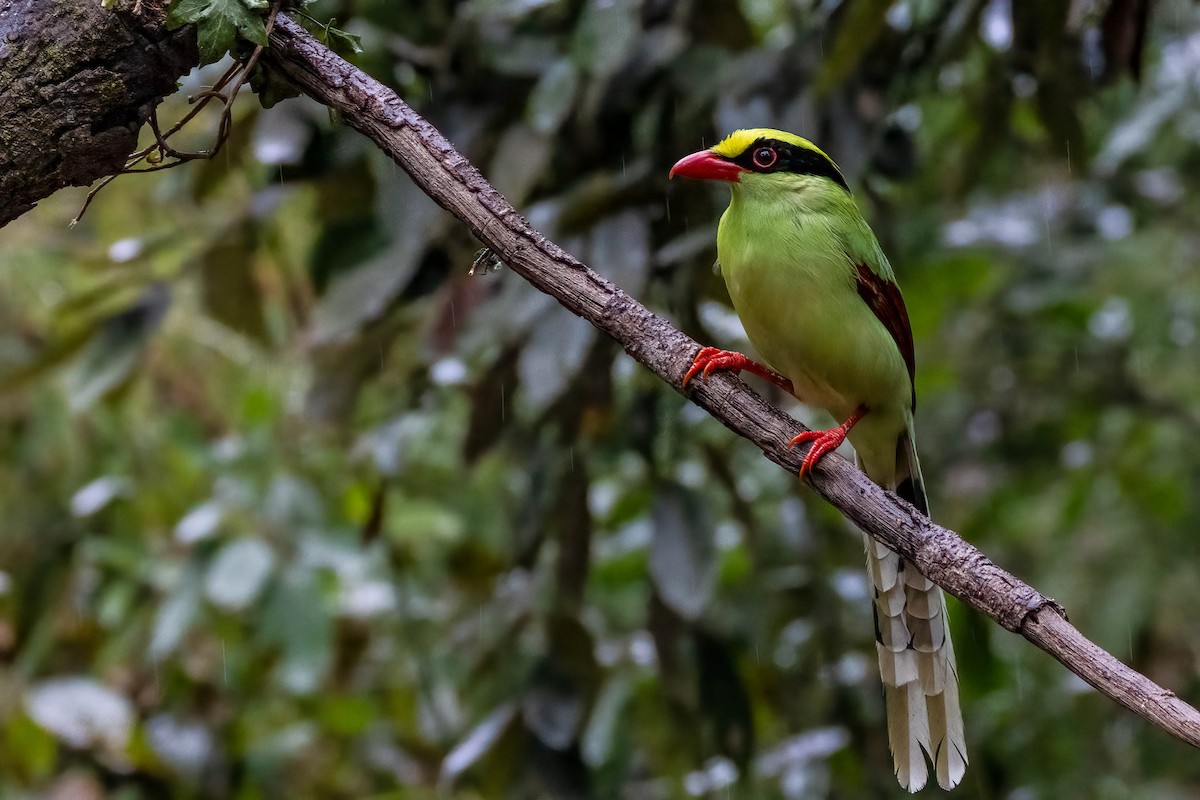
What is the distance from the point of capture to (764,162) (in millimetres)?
2434

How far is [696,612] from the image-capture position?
2885 mm

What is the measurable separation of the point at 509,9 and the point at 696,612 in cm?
157

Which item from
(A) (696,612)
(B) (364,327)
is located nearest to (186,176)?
(B) (364,327)

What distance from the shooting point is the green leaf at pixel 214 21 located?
1673 mm

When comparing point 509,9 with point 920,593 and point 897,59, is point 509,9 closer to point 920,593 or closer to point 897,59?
point 897,59

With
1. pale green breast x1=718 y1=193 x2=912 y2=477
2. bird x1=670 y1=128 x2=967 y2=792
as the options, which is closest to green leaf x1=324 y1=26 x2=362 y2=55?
bird x1=670 y1=128 x2=967 y2=792

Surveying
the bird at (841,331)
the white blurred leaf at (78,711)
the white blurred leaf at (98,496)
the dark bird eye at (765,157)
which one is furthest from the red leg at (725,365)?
the white blurred leaf at (98,496)

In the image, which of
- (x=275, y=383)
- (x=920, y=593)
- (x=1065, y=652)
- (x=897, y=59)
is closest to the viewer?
(x=1065, y=652)

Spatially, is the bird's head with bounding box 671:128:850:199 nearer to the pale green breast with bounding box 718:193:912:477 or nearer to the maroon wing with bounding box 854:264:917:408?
the pale green breast with bounding box 718:193:912:477

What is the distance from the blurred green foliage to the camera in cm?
301

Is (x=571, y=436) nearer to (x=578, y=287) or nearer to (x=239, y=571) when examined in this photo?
(x=239, y=571)

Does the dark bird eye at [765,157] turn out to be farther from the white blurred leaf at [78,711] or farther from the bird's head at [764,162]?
the white blurred leaf at [78,711]

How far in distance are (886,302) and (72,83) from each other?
1475 mm

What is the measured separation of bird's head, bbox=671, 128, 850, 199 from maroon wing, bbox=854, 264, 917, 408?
20cm
